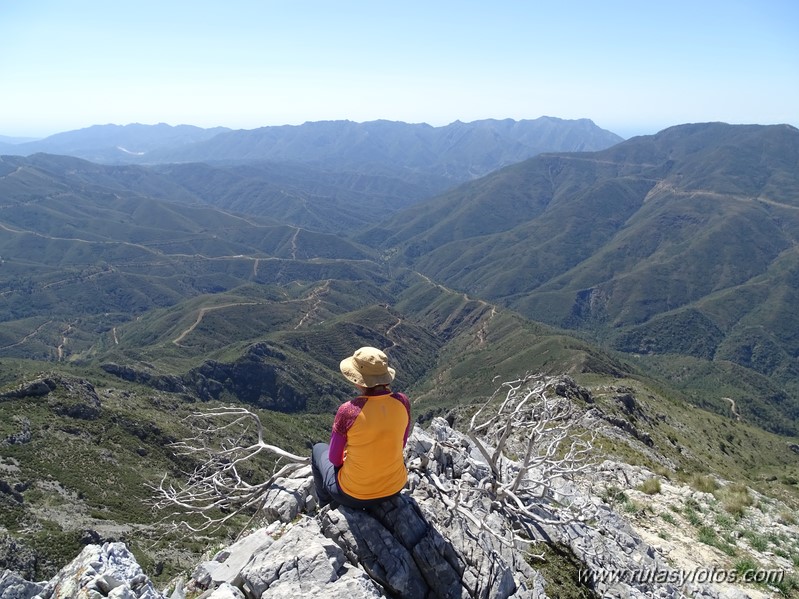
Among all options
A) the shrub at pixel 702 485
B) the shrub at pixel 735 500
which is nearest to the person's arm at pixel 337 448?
the shrub at pixel 735 500

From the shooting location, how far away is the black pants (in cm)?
1015

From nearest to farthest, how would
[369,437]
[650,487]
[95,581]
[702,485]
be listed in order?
1. [95,581]
2. [369,437]
3. [650,487]
4. [702,485]

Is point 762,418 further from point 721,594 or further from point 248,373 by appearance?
point 721,594

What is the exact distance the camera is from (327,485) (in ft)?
34.8

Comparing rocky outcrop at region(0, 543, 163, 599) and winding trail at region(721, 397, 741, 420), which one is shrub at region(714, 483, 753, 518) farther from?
winding trail at region(721, 397, 741, 420)

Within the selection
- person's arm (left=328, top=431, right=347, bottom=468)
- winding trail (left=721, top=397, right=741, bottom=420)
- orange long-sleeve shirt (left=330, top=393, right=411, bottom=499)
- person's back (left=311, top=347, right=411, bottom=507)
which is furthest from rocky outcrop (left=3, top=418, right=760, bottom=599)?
winding trail (left=721, top=397, right=741, bottom=420)

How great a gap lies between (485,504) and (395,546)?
11.2ft

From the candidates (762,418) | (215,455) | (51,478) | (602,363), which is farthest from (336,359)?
(215,455)

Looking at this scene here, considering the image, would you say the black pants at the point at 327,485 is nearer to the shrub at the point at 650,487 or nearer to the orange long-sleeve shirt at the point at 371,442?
the orange long-sleeve shirt at the point at 371,442

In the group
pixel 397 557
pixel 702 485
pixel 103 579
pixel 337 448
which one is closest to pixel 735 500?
pixel 702 485

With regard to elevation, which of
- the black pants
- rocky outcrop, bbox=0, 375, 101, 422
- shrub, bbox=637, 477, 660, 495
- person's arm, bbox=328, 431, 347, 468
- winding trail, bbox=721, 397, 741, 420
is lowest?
winding trail, bbox=721, 397, 741, 420

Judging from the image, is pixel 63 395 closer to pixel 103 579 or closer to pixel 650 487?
pixel 103 579

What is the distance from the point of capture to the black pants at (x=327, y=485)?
33.3ft

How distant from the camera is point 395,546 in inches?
388
